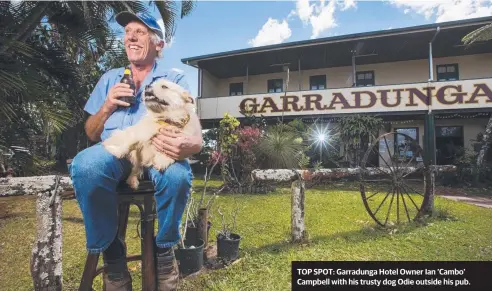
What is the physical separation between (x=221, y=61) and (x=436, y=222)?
12578mm

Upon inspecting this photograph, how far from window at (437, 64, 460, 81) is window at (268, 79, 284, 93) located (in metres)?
8.18

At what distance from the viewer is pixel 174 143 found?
1444 millimetres

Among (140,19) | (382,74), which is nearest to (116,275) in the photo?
(140,19)

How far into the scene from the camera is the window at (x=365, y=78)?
15070 mm

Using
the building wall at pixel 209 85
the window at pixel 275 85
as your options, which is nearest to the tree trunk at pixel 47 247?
the building wall at pixel 209 85

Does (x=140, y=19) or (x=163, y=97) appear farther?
(x=140, y=19)

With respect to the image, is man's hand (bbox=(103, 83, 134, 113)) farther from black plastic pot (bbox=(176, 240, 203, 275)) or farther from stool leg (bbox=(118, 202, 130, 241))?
black plastic pot (bbox=(176, 240, 203, 275))

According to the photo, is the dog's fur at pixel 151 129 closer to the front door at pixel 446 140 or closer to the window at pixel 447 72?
the front door at pixel 446 140

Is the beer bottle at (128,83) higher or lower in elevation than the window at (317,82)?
lower

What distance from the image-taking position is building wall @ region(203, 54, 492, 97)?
13.5 meters

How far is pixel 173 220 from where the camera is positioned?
1518 mm

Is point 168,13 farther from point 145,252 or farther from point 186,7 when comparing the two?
point 145,252

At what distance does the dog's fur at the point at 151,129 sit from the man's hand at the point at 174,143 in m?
0.03

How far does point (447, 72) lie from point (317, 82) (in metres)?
6.50
